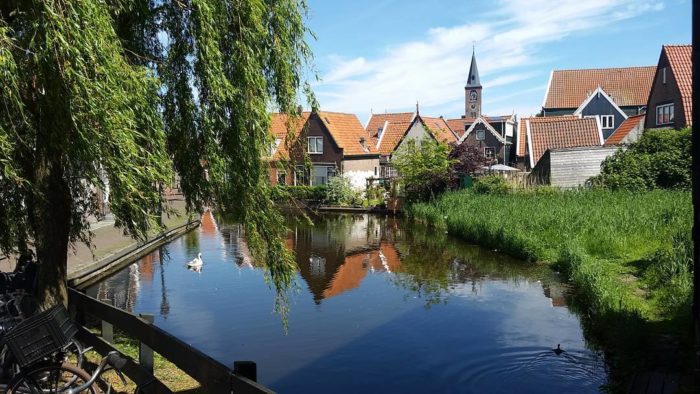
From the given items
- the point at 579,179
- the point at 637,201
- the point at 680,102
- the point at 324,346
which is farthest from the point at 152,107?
the point at 680,102

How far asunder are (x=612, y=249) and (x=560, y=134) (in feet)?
81.6

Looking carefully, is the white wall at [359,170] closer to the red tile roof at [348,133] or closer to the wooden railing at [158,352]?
the red tile roof at [348,133]

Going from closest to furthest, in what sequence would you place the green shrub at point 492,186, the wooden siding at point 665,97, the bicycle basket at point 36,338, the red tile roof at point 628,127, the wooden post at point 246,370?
Answer: the wooden post at point 246,370
the bicycle basket at point 36,338
the green shrub at point 492,186
the wooden siding at point 665,97
the red tile roof at point 628,127

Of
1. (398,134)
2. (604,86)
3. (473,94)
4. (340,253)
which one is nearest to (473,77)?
(473,94)

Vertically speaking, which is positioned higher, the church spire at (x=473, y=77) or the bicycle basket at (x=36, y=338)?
the church spire at (x=473, y=77)

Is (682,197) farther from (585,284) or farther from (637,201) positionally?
(585,284)

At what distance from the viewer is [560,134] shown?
3894 cm

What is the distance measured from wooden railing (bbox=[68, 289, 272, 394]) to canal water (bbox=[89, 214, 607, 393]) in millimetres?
551

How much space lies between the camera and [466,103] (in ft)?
351

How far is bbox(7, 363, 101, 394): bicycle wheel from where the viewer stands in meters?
5.20

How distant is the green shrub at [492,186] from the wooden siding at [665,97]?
12.4 meters

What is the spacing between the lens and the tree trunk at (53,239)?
22.9ft

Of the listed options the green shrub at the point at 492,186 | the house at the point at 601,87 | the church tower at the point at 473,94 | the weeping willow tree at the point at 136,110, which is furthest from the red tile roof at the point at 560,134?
the church tower at the point at 473,94

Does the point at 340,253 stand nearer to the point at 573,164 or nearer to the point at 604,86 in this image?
the point at 573,164
